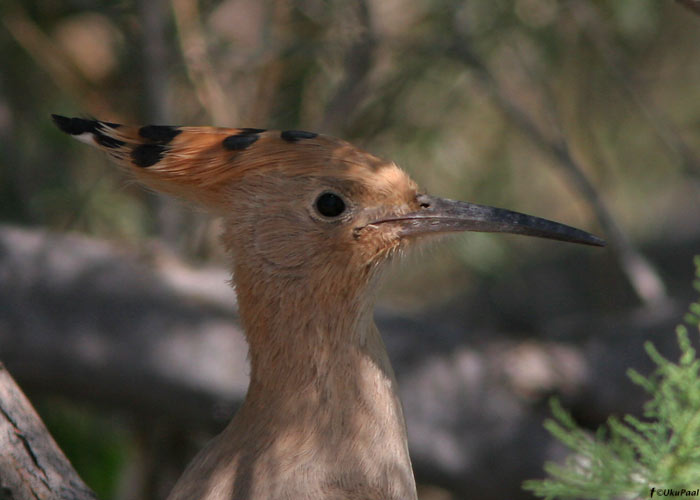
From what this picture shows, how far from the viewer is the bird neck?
6.99ft

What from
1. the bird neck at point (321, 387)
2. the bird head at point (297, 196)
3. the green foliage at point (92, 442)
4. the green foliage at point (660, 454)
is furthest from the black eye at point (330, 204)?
the green foliage at point (92, 442)

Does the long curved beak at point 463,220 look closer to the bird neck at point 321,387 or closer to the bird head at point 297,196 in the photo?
the bird head at point 297,196

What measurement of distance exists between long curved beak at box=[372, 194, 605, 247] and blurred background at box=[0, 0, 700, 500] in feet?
3.55

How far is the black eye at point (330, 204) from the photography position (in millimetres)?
2254

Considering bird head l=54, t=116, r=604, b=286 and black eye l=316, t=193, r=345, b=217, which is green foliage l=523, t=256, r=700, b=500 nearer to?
bird head l=54, t=116, r=604, b=286

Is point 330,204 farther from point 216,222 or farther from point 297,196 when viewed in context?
point 216,222

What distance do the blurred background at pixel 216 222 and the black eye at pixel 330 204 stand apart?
1165mm

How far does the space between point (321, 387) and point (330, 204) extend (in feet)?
1.42

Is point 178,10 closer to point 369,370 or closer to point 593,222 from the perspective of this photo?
point 369,370

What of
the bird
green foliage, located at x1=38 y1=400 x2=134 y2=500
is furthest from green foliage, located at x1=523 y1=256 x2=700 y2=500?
green foliage, located at x1=38 y1=400 x2=134 y2=500

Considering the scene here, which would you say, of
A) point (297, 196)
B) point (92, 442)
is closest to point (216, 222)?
point (92, 442)

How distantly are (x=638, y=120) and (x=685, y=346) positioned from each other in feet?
11.9

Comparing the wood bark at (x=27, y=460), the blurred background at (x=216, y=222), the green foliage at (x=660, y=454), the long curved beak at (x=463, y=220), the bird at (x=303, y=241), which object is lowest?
the wood bark at (x=27, y=460)

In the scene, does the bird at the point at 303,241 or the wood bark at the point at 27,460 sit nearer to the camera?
the wood bark at the point at 27,460
